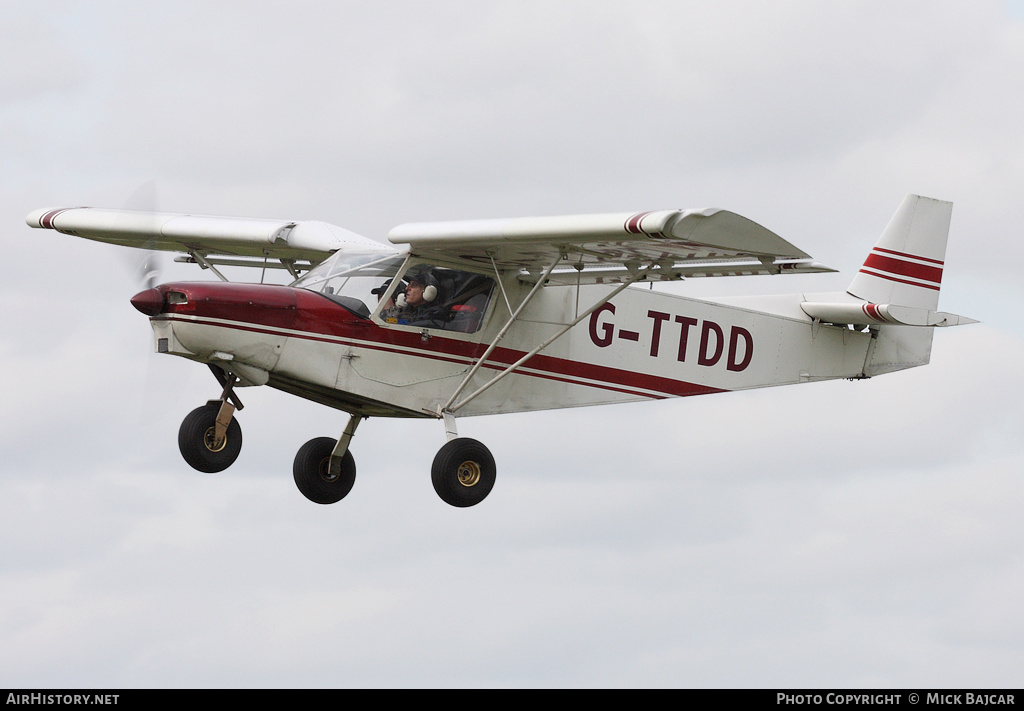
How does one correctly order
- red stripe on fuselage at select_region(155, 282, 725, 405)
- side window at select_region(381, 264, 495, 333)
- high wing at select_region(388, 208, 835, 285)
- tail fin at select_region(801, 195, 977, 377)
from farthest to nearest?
tail fin at select_region(801, 195, 977, 377), side window at select_region(381, 264, 495, 333), red stripe on fuselage at select_region(155, 282, 725, 405), high wing at select_region(388, 208, 835, 285)

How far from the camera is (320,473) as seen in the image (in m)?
19.2

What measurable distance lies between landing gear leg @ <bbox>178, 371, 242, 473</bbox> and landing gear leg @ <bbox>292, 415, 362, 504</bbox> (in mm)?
1531

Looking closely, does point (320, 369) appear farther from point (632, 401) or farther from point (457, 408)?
point (632, 401)

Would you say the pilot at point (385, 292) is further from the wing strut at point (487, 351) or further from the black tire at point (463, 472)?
the black tire at point (463, 472)

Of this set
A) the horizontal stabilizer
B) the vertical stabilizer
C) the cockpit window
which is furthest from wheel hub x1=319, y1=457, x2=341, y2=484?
the vertical stabilizer

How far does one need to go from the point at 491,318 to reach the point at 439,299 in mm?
678

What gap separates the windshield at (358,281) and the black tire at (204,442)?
1701mm

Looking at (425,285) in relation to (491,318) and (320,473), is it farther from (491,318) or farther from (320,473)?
(320,473)

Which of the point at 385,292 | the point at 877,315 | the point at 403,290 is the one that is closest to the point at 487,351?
the point at 403,290

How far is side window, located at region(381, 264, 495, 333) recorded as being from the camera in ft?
59.1

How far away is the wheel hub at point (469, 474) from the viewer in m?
17.8

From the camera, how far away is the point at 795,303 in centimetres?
2086

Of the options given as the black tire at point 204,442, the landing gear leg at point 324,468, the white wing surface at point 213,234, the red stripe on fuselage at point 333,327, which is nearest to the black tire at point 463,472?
the red stripe on fuselage at point 333,327

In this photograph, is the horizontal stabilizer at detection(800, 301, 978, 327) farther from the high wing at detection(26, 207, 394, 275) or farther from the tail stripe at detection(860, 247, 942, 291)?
Result: the high wing at detection(26, 207, 394, 275)
